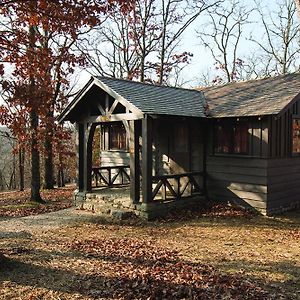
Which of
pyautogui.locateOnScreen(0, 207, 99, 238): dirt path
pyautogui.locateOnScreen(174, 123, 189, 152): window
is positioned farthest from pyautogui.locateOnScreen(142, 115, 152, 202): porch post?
pyautogui.locateOnScreen(174, 123, 189, 152): window

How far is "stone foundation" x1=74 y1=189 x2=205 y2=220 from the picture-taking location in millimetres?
11312

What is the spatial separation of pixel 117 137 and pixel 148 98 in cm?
553

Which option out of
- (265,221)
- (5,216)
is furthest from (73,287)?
(5,216)

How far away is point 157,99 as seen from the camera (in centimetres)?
1227

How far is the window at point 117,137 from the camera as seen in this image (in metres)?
16.8

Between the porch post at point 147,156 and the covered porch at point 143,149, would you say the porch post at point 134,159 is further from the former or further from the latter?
the porch post at point 147,156

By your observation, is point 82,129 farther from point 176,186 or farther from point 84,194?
point 176,186

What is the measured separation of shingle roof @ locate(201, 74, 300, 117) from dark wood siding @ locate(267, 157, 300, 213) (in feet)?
6.16

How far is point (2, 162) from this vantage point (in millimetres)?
49750

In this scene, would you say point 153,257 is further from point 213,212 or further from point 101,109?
point 101,109

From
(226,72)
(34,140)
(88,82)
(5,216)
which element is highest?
(226,72)

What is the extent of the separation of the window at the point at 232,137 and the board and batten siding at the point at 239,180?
13.4 inches

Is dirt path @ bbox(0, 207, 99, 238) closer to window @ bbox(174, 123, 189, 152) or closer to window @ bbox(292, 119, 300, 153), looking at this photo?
window @ bbox(174, 123, 189, 152)

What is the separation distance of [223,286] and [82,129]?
10.1 m
